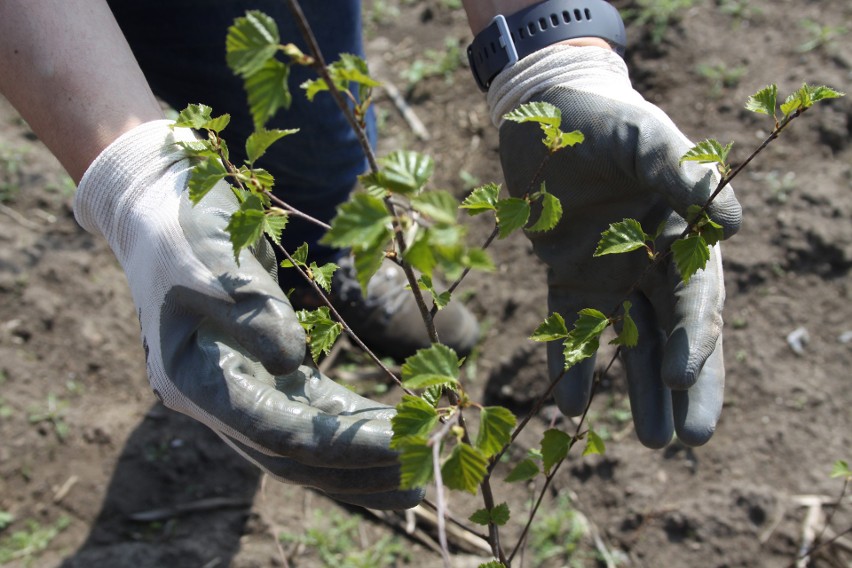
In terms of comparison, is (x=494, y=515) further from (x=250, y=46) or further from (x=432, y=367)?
(x=250, y=46)

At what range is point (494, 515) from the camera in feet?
4.73

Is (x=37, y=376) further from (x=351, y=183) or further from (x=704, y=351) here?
(x=704, y=351)

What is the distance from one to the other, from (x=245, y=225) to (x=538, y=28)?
97 centimetres

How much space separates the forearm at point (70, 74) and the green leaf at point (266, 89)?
69cm

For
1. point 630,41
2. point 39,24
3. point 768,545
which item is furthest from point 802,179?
point 39,24

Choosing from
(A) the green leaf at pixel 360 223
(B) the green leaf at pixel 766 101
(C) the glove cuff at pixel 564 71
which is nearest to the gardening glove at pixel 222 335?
(A) the green leaf at pixel 360 223

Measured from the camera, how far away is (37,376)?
3.00 meters

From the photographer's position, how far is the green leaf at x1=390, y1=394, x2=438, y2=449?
1119mm

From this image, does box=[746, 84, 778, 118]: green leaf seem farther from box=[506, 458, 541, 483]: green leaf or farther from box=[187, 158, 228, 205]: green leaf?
box=[187, 158, 228, 205]: green leaf

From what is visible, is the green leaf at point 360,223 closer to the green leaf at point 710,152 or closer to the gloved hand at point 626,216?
the green leaf at point 710,152

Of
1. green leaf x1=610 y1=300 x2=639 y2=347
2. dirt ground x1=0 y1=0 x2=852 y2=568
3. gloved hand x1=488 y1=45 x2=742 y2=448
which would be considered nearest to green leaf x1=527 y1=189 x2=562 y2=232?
green leaf x1=610 y1=300 x2=639 y2=347

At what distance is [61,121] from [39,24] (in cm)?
19

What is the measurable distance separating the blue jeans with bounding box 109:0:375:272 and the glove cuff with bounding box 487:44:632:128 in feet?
2.36

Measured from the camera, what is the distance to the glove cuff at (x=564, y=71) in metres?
1.73
